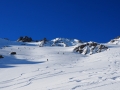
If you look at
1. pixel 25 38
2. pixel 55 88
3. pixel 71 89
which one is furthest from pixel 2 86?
pixel 25 38

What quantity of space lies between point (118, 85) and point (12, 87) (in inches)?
254

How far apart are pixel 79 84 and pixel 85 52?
27.5 metres

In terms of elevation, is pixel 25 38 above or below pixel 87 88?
above

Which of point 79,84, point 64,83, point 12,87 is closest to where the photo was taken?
point 79,84

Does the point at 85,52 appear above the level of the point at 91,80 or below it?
above

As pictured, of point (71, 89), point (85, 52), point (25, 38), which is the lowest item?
point (71, 89)

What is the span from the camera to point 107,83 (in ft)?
32.8

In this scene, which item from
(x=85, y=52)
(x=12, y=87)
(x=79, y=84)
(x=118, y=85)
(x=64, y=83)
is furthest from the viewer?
(x=85, y=52)

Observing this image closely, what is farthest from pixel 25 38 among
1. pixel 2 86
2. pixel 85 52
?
pixel 2 86

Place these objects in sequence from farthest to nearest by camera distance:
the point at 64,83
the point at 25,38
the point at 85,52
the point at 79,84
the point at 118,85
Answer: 1. the point at 25,38
2. the point at 85,52
3. the point at 64,83
4. the point at 79,84
5. the point at 118,85

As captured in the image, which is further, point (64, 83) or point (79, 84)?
point (64, 83)

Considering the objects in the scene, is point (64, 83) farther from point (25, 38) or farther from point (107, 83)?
point (25, 38)

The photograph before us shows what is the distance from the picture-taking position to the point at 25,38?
8950 cm

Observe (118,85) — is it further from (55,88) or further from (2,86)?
(2,86)
